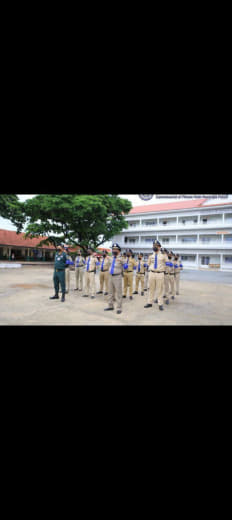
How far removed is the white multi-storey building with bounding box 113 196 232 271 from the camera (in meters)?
23.0

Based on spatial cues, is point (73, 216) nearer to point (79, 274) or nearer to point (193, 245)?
point (79, 274)

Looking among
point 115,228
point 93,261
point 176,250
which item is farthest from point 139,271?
point 176,250

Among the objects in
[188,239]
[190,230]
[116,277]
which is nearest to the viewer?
[116,277]

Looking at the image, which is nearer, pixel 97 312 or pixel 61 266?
pixel 97 312

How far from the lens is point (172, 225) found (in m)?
26.3

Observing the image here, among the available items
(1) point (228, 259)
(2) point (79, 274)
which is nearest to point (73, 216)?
(2) point (79, 274)

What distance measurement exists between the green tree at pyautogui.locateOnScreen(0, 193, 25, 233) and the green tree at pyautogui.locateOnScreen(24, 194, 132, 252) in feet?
2.96

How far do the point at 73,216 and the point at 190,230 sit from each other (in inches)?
522

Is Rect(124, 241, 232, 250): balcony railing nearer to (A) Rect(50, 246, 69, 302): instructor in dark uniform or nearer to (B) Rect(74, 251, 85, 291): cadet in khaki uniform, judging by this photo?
(B) Rect(74, 251, 85, 291): cadet in khaki uniform

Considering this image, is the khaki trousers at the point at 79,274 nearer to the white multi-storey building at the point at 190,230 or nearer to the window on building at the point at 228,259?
the white multi-storey building at the point at 190,230

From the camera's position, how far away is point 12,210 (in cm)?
2058
